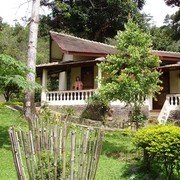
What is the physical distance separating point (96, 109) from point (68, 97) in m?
2.24

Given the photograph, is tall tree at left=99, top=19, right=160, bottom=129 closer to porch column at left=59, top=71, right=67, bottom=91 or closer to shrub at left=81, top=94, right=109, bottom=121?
shrub at left=81, top=94, right=109, bottom=121

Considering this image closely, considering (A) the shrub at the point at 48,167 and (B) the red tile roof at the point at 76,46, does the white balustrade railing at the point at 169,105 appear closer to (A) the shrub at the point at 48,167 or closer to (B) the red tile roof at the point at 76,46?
(B) the red tile roof at the point at 76,46

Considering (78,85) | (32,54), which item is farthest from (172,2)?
(32,54)

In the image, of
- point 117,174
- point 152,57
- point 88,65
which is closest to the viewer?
point 117,174

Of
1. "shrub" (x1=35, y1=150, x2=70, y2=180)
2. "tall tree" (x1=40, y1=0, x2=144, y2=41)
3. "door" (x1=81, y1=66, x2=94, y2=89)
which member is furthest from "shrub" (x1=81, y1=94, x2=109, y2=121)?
"tall tree" (x1=40, y1=0, x2=144, y2=41)

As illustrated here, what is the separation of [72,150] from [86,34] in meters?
31.7

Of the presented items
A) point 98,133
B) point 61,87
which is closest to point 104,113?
point 61,87

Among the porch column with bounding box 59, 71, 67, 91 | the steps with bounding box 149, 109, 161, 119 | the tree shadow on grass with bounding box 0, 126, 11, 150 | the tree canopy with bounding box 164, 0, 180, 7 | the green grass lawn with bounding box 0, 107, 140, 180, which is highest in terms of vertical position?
the tree canopy with bounding box 164, 0, 180, 7

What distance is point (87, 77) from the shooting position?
→ 23984mm

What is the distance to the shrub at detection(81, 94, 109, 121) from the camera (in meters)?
19.4

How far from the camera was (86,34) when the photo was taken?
1432 inches

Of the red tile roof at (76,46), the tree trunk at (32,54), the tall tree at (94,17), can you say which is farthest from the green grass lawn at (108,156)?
the tall tree at (94,17)

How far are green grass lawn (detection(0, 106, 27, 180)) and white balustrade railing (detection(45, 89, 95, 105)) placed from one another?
9.46 feet

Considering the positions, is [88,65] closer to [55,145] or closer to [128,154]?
[128,154]
